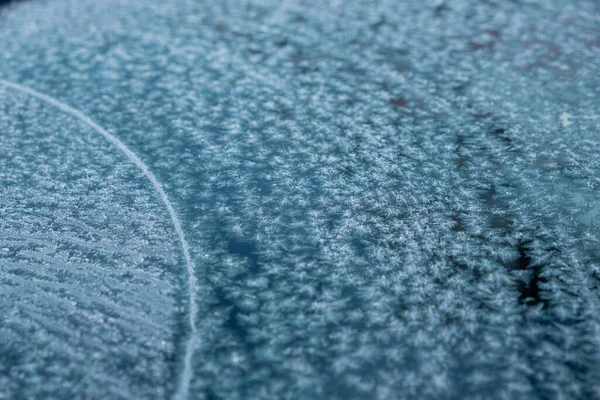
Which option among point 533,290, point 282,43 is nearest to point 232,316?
point 533,290

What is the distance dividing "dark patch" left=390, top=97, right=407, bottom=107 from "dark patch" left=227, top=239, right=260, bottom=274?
0.40 m

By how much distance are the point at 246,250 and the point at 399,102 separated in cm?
42

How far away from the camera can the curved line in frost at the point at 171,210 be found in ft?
Result: 1.90

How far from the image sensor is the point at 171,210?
0.78 meters

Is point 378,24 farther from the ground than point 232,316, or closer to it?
farther from the ground

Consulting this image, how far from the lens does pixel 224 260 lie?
70cm

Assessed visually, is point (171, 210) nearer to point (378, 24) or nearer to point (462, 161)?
point (462, 161)

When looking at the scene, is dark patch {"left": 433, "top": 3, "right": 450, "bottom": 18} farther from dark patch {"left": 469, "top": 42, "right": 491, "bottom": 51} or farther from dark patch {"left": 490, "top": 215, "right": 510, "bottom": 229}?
dark patch {"left": 490, "top": 215, "right": 510, "bottom": 229}

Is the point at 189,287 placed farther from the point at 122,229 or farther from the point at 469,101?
the point at 469,101

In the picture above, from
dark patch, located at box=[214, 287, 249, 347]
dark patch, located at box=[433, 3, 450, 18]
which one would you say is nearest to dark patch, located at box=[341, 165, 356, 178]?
dark patch, located at box=[214, 287, 249, 347]

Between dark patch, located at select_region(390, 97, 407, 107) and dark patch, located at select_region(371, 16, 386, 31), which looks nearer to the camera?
dark patch, located at select_region(390, 97, 407, 107)

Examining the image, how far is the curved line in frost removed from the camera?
1.90ft

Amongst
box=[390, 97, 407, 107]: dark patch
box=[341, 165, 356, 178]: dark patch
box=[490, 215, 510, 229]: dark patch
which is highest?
box=[390, 97, 407, 107]: dark patch

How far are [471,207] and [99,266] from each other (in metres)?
0.49
